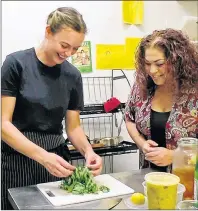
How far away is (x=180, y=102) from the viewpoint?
4.67 feet

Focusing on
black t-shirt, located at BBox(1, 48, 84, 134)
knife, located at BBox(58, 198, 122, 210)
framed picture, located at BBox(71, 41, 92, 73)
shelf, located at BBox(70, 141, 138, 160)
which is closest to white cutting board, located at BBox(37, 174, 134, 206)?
knife, located at BBox(58, 198, 122, 210)

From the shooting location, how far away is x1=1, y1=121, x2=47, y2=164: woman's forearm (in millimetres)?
1203

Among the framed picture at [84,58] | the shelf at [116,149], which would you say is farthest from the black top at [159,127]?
the framed picture at [84,58]

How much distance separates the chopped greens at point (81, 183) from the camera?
3.71ft

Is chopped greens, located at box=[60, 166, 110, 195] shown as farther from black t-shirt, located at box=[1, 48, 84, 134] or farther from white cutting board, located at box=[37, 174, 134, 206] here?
black t-shirt, located at box=[1, 48, 84, 134]

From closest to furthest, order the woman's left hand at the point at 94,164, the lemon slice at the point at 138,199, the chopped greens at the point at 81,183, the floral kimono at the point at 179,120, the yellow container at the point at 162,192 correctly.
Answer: the yellow container at the point at 162,192 < the lemon slice at the point at 138,199 < the chopped greens at the point at 81,183 < the woman's left hand at the point at 94,164 < the floral kimono at the point at 179,120

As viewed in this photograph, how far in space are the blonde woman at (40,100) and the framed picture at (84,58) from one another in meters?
0.84

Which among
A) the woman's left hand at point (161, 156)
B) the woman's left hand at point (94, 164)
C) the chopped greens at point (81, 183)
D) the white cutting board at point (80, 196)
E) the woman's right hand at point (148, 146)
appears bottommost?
the white cutting board at point (80, 196)

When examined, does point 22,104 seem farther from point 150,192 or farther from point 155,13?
point 155,13

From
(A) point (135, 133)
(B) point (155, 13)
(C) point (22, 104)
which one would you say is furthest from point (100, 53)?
(C) point (22, 104)

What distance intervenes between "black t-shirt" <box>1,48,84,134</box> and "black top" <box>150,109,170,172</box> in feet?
1.30

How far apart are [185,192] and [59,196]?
1.35 ft

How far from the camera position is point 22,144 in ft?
3.99

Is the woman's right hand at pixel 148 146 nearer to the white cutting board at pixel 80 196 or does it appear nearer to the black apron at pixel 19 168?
the white cutting board at pixel 80 196
